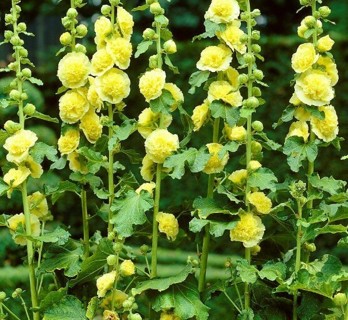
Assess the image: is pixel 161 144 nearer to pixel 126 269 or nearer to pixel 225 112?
pixel 225 112

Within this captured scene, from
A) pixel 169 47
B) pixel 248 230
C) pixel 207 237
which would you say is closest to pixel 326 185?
pixel 248 230

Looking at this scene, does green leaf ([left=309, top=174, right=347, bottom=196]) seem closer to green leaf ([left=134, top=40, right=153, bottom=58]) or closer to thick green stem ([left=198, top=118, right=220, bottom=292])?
thick green stem ([left=198, top=118, right=220, bottom=292])

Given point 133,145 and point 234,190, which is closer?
point 234,190

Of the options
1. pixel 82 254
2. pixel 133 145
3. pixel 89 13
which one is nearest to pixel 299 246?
pixel 82 254

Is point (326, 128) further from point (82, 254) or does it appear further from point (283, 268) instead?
point (82, 254)

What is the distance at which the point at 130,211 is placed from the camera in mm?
2137

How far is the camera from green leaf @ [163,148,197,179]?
7.00 ft

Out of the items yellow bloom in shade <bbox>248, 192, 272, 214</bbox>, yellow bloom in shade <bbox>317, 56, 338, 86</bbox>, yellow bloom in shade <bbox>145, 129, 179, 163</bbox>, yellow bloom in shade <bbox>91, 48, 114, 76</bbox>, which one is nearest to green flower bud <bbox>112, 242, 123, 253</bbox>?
yellow bloom in shade <bbox>145, 129, 179, 163</bbox>

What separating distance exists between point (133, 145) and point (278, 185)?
4.29 m

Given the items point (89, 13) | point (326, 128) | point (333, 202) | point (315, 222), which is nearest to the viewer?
point (315, 222)

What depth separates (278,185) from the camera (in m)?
2.27

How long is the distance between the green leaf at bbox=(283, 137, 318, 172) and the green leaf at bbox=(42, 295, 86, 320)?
0.68m

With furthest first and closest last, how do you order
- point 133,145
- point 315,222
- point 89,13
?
point 89,13 < point 133,145 < point 315,222

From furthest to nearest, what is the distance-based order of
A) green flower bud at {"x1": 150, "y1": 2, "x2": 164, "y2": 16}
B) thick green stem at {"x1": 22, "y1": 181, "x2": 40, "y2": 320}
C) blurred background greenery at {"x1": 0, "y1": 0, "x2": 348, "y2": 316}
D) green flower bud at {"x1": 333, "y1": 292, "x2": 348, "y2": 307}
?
blurred background greenery at {"x1": 0, "y1": 0, "x2": 348, "y2": 316}
thick green stem at {"x1": 22, "y1": 181, "x2": 40, "y2": 320}
green flower bud at {"x1": 150, "y1": 2, "x2": 164, "y2": 16}
green flower bud at {"x1": 333, "y1": 292, "x2": 348, "y2": 307}
